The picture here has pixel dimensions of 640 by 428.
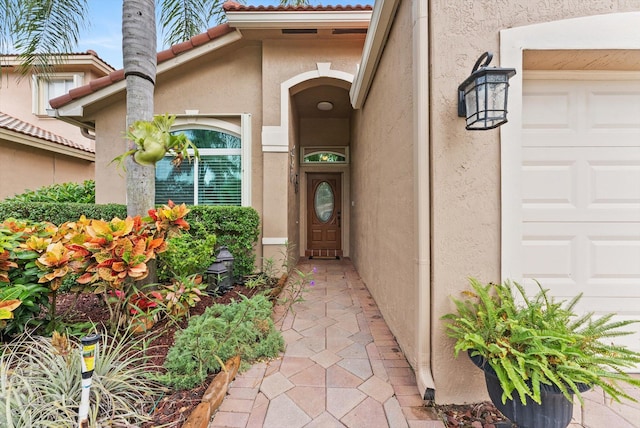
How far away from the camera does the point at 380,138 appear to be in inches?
121

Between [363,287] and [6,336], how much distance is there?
3848 millimetres

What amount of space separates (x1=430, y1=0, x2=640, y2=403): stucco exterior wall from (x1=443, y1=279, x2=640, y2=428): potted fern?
235mm

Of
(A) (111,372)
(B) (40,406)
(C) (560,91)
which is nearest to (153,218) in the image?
(A) (111,372)

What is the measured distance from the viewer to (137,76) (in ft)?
8.44

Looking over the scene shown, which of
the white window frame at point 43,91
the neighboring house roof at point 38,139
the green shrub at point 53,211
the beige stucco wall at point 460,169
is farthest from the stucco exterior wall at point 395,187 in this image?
the white window frame at point 43,91

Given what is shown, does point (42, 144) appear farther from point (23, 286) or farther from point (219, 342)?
point (219, 342)

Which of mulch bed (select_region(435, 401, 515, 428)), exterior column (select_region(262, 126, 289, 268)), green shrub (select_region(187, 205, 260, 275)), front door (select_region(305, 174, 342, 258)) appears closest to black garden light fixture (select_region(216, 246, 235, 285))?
green shrub (select_region(187, 205, 260, 275))

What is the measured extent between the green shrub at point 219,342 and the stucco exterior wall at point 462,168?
1.39 metres

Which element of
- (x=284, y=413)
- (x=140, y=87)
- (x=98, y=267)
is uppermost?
(x=140, y=87)

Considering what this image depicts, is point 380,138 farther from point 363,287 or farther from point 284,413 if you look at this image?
point 284,413

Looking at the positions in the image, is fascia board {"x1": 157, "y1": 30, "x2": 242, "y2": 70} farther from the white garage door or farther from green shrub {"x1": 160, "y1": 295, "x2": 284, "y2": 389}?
the white garage door

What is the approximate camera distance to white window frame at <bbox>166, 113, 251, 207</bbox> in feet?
15.5

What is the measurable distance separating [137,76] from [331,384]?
3.35m

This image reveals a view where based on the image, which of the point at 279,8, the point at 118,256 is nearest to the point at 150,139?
the point at 118,256
